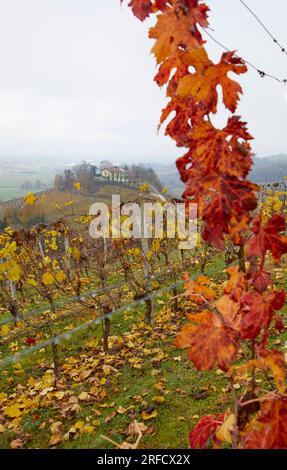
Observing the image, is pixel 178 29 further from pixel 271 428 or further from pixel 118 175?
pixel 118 175

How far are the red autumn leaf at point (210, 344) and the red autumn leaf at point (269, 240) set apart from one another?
1.13ft

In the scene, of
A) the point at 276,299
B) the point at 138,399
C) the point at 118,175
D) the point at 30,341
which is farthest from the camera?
the point at 118,175

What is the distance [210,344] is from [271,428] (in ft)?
1.15

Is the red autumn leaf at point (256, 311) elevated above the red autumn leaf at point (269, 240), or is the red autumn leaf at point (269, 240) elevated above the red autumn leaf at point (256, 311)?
the red autumn leaf at point (269, 240)

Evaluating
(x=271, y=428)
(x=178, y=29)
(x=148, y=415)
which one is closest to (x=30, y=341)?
(x=148, y=415)

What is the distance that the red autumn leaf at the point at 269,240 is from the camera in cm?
133

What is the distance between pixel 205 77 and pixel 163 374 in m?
4.43

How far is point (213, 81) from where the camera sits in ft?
4.28

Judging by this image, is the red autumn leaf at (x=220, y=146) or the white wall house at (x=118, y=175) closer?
the red autumn leaf at (x=220, y=146)

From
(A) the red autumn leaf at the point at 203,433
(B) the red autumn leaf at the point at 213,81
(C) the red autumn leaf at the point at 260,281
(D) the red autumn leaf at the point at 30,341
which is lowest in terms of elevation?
(D) the red autumn leaf at the point at 30,341

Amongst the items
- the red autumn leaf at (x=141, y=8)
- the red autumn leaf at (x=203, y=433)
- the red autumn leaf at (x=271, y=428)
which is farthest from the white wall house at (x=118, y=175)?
the red autumn leaf at (x=271, y=428)

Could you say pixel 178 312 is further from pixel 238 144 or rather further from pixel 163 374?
pixel 238 144

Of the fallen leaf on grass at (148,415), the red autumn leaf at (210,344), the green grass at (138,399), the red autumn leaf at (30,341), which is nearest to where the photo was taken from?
the red autumn leaf at (210,344)

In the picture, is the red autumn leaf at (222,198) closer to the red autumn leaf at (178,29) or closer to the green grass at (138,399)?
the red autumn leaf at (178,29)
